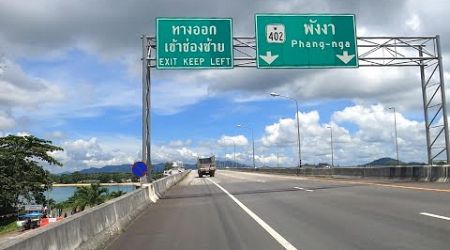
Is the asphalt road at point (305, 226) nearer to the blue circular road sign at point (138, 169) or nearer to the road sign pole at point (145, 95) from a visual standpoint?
the blue circular road sign at point (138, 169)

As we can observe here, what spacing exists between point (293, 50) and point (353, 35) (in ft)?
10.6

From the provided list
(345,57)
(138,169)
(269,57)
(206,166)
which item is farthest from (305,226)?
(206,166)

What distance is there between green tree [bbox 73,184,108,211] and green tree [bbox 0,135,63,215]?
12.0 m

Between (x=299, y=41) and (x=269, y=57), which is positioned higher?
(x=299, y=41)

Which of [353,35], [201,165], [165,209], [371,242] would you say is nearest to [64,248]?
[371,242]

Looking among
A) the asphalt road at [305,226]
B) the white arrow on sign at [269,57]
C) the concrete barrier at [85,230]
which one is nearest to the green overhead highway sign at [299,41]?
the white arrow on sign at [269,57]

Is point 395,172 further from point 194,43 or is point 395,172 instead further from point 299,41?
point 194,43

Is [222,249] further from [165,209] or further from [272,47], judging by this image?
[272,47]

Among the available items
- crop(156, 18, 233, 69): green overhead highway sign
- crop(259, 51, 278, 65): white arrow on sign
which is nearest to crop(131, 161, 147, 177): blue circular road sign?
crop(156, 18, 233, 69): green overhead highway sign

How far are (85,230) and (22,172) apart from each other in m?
53.0

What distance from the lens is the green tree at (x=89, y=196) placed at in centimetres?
7625

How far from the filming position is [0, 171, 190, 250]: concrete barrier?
712 cm

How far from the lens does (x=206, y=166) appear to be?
82.5 meters

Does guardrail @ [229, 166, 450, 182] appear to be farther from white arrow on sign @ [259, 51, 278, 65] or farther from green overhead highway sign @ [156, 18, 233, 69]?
green overhead highway sign @ [156, 18, 233, 69]
